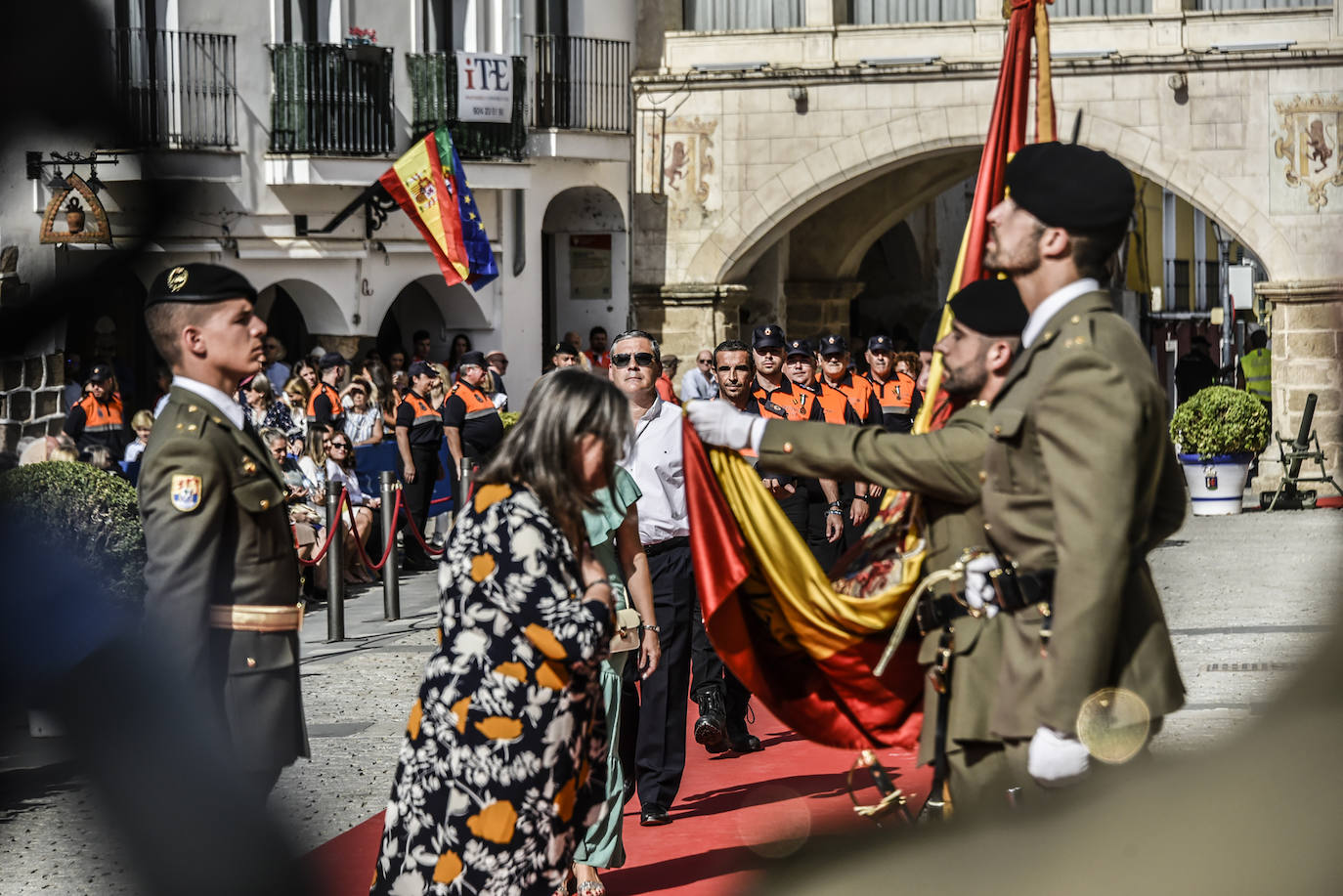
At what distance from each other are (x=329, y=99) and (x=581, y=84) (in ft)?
12.2

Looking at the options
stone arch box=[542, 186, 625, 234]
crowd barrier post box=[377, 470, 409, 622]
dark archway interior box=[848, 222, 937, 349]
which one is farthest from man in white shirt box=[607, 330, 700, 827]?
dark archway interior box=[848, 222, 937, 349]

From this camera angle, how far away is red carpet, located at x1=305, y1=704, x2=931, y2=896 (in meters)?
5.92

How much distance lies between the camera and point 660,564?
23.7 ft

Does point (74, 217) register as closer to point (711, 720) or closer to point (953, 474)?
point (953, 474)

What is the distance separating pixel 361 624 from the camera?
1184 cm

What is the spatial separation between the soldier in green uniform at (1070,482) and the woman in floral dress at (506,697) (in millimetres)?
1029

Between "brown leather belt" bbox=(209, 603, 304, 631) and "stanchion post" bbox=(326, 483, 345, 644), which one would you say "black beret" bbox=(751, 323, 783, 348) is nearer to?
"stanchion post" bbox=(326, 483, 345, 644)

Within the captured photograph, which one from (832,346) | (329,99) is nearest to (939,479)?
(832,346)

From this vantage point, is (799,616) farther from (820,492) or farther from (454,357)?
(454,357)

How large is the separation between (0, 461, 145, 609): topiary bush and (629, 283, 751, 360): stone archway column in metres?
16.6

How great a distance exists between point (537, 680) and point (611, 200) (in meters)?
20.4

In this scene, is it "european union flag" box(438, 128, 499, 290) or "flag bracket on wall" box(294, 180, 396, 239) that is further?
"flag bracket on wall" box(294, 180, 396, 239)

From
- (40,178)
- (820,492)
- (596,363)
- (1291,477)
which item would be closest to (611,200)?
(596,363)

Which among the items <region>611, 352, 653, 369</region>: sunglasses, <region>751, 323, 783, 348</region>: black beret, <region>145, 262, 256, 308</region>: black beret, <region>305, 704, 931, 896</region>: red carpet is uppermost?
<region>145, 262, 256, 308</region>: black beret
